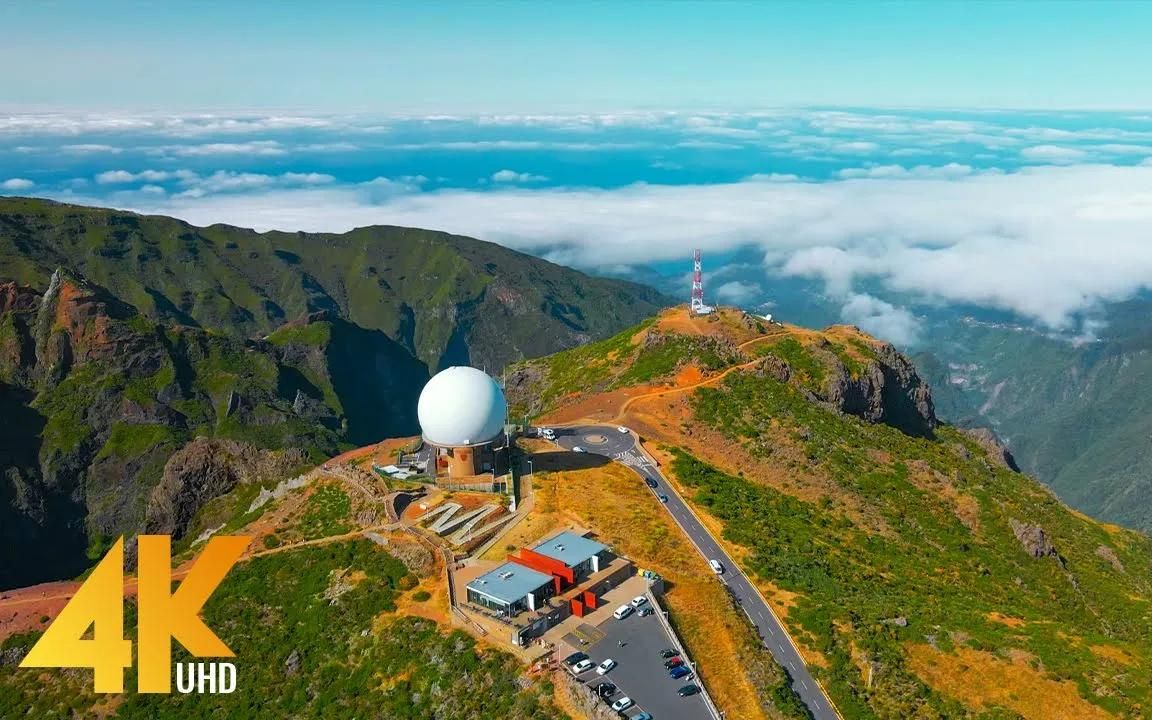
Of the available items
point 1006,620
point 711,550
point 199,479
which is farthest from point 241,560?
point 1006,620

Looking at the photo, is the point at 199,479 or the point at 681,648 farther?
the point at 199,479

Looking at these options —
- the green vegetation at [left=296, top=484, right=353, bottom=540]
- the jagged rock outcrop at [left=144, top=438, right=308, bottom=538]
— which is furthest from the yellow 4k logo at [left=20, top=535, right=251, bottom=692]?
the jagged rock outcrop at [left=144, top=438, right=308, bottom=538]


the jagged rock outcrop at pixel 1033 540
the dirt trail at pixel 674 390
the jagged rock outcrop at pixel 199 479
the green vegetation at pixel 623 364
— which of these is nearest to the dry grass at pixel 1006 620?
the jagged rock outcrop at pixel 1033 540

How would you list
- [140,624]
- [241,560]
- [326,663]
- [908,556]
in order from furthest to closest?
[908,556] → [241,560] → [326,663] → [140,624]

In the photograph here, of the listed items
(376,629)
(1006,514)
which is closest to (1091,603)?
(1006,514)

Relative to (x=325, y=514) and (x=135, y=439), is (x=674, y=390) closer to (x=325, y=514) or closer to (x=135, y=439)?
(x=325, y=514)
